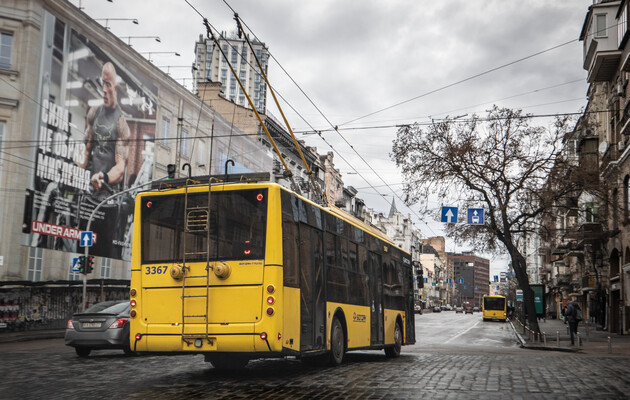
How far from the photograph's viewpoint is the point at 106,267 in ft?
119

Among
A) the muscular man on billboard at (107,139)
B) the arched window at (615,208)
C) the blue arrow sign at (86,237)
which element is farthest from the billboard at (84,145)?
the arched window at (615,208)

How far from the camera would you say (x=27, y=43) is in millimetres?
29844

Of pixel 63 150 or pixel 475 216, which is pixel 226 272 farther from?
pixel 63 150

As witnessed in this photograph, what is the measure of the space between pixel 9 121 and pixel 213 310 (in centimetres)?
2272

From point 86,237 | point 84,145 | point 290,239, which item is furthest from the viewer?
point 84,145

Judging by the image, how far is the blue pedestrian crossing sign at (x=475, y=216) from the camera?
31.4 meters

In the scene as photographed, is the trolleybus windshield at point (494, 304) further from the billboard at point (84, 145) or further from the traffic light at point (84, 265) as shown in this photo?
the traffic light at point (84, 265)

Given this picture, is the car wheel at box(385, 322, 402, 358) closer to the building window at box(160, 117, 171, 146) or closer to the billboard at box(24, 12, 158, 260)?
the billboard at box(24, 12, 158, 260)

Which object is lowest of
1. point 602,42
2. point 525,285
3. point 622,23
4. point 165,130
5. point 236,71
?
point 525,285

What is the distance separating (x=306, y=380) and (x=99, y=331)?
7411 mm

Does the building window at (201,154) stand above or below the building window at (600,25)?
below

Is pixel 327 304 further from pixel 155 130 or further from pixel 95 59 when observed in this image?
pixel 155 130

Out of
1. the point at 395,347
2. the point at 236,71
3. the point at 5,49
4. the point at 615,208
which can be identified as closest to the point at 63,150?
the point at 5,49

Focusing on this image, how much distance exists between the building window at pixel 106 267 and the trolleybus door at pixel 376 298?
77.5 feet
